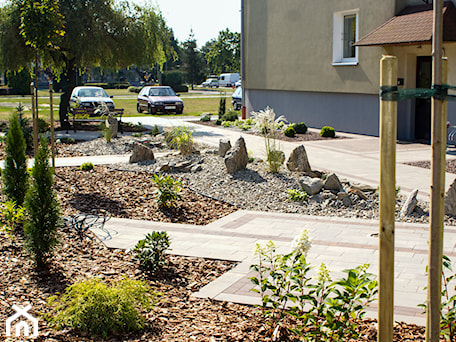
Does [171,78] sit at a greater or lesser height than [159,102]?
greater

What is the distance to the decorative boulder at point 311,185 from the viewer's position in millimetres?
8789

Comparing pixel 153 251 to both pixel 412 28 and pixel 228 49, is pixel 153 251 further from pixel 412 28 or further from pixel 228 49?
pixel 228 49

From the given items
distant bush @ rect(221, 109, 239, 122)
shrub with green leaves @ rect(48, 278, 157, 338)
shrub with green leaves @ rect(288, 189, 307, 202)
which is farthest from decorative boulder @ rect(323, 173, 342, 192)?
distant bush @ rect(221, 109, 239, 122)

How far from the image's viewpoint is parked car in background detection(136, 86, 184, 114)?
29112mm

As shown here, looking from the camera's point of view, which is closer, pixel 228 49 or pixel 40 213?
pixel 40 213

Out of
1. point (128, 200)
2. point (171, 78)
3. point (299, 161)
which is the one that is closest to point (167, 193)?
point (128, 200)

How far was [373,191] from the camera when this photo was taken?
8.78 meters

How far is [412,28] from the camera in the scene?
49.8 feet

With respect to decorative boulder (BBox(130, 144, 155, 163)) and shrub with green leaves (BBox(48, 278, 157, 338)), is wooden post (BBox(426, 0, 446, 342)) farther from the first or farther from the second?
decorative boulder (BBox(130, 144, 155, 163))

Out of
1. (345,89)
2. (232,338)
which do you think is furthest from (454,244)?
(345,89)

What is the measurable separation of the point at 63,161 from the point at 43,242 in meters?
8.15

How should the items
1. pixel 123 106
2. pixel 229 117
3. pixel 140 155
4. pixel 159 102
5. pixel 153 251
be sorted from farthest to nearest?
pixel 123 106 < pixel 159 102 < pixel 229 117 < pixel 140 155 < pixel 153 251

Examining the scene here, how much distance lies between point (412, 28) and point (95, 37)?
1038 centimetres

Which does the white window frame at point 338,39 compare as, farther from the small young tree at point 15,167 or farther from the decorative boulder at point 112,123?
the small young tree at point 15,167
